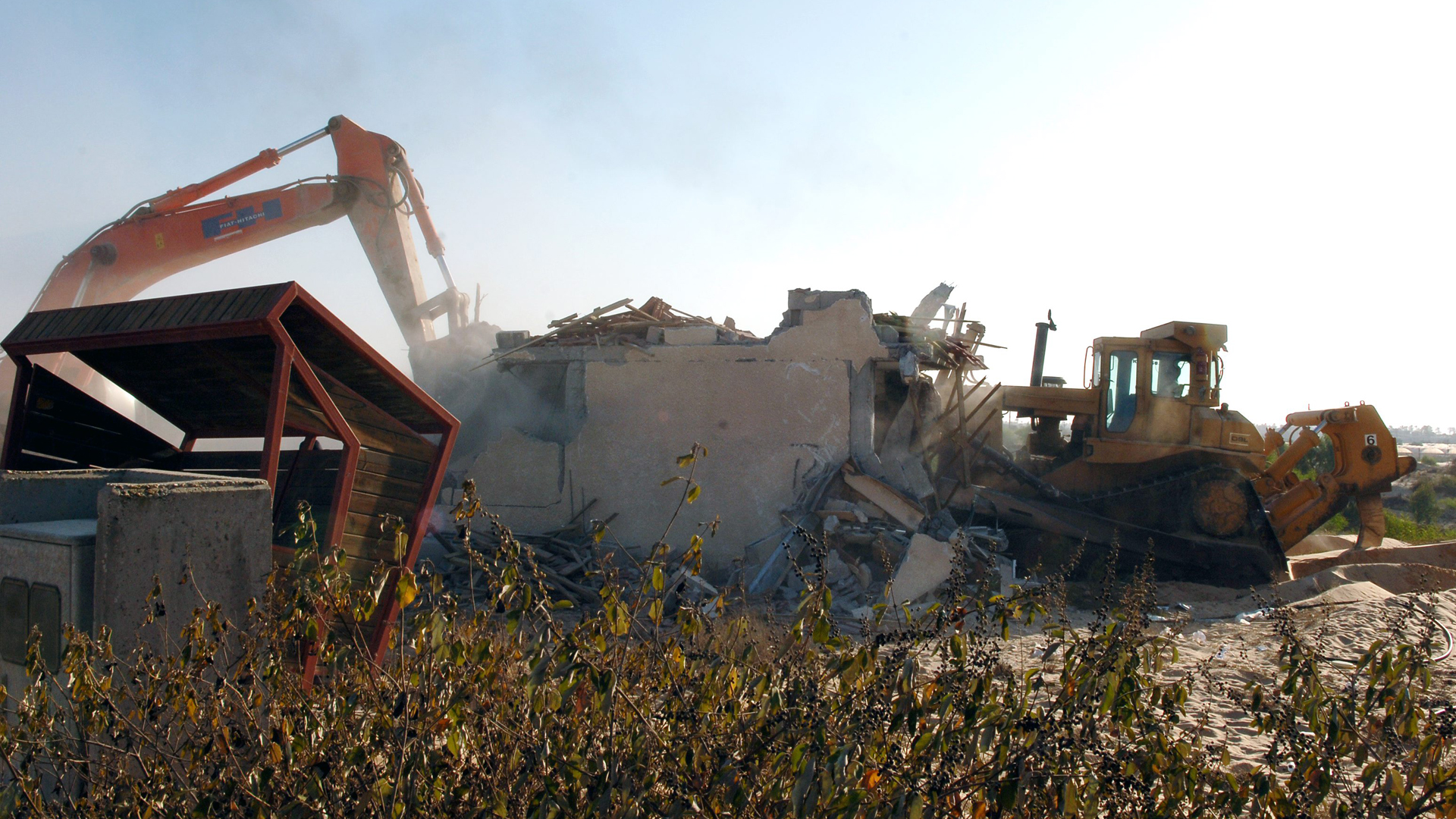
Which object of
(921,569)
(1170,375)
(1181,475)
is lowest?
(921,569)

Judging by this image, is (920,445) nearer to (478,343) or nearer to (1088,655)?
(478,343)

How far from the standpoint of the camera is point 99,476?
11.5 ft

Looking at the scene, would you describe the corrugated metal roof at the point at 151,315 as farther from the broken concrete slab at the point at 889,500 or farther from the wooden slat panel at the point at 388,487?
the broken concrete slab at the point at 889,500

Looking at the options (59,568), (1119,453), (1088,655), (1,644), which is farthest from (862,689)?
(1119,453)

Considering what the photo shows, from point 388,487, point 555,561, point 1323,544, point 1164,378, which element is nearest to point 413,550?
point 388,487

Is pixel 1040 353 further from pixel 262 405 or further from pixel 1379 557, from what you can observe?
pixel 262 405

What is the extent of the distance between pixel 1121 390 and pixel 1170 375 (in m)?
0.60

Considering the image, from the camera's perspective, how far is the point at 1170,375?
11039 mm

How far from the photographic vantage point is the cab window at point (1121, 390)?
1112 centimetres

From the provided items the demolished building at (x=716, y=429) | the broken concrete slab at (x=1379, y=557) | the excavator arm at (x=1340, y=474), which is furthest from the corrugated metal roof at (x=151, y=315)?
the broken concrete slab at (x=1379, y=557)

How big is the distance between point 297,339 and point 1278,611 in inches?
169

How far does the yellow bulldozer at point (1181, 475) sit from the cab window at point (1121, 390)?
0.01 meters

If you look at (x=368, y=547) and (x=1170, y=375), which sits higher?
(x=1170, y=375)

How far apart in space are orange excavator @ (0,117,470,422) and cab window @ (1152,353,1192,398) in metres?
9.19
